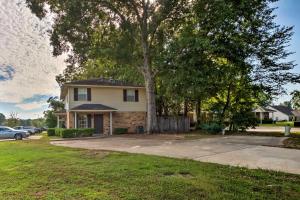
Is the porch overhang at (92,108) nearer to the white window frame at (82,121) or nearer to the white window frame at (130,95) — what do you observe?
the white window frame at (82,121)

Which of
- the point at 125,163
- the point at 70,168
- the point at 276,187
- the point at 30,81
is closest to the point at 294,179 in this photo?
the point at 276,187

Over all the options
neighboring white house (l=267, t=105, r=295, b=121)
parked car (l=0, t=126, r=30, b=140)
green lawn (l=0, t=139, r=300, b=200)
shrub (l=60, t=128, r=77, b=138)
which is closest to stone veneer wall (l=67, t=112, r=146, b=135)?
shrub (l=60, t=128, r=77, b=138)

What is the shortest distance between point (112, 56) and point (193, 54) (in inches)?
248

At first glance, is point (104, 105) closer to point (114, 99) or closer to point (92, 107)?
point (114, 99)

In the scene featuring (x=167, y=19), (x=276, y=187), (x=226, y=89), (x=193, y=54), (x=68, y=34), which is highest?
(x=167, y=19)

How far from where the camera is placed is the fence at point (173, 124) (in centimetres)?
2894

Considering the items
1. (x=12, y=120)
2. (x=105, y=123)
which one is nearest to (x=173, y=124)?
(x=105, y=123)

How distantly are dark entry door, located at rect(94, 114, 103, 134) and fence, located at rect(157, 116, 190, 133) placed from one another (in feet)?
18.0

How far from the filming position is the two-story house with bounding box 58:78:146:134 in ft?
86.6

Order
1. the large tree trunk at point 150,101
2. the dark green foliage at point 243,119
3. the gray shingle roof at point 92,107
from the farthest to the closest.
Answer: the dark green foliage at point 243,119 → the gray shingle roof at point 92,107 → the large tree trunk at point 150,101

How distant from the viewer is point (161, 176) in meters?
7.18

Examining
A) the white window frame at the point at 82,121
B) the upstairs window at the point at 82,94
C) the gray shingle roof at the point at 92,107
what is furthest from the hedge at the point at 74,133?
the upstairs window at the point at 82,94

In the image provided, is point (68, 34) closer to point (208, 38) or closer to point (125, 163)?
point (208, 38)

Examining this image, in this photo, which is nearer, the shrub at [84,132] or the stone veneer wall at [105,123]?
the shrub at [84,132]
